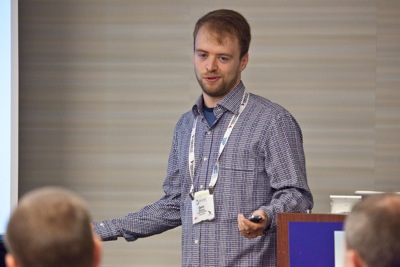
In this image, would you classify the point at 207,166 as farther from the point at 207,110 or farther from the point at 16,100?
the point at 16,100

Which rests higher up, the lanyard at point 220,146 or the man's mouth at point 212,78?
the man's mouth at point 212,78

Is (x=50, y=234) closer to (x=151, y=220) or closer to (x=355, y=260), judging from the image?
(x=355, y=260)

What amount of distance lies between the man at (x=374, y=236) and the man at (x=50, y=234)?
544mm

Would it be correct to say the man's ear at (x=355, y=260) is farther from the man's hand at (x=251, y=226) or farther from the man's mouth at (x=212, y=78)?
the man's mouth at (x=212, y=78)

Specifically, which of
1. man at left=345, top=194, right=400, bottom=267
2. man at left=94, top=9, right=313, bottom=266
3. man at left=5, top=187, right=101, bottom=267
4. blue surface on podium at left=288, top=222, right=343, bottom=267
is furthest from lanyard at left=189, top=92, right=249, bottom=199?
man at left=5, top=187, right=101, bottom=267

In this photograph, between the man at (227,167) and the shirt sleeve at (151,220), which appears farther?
the shirt sleeve at (151,220)

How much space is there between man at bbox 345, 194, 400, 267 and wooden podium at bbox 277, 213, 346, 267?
1080mm

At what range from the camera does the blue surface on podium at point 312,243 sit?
9.62 ft

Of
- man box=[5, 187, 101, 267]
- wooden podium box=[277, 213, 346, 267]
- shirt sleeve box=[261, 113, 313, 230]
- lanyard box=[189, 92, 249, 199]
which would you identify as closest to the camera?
man box=[5, 187, 101, 267]

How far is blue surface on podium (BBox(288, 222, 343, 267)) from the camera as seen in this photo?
115 inches

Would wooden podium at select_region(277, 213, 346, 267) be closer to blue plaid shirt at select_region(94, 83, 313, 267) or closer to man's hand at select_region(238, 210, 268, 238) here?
man's hand at select_region(238, 210, 268, 238)

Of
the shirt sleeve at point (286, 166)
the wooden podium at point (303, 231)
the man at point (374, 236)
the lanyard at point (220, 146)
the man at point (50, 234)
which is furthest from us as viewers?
the lanyard at point (220, 146)

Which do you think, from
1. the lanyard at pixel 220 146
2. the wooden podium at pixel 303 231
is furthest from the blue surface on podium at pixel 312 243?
the lanyard at pixel 220 146

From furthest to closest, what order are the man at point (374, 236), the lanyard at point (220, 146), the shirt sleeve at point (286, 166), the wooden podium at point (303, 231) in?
the lanyard at point (220, 146)
the shirt sleeve at point (286, 166)
the wooden podium at point (303, 231)
the man at point (374, 236)
